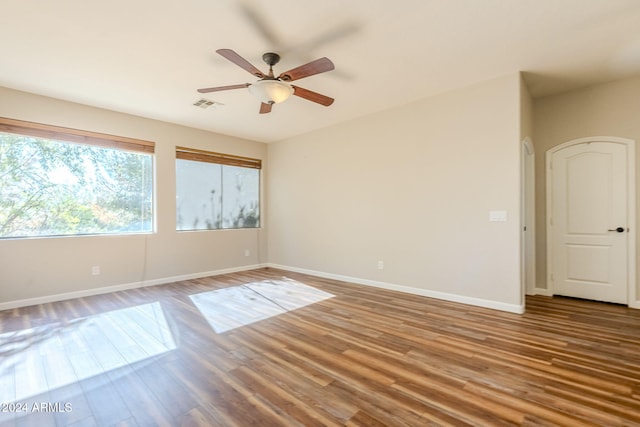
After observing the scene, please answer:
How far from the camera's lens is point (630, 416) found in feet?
5.59

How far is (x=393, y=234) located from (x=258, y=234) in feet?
10.2

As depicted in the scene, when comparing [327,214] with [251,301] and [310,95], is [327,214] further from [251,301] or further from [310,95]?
[310,95]

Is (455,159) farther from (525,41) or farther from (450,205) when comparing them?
(525,41)

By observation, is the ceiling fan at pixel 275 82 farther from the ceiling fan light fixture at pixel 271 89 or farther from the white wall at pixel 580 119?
the white wall at pixel 580 119

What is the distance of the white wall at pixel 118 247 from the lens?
3.82 m

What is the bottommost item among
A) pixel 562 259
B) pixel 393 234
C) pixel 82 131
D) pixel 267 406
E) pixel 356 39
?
pixel 267 406

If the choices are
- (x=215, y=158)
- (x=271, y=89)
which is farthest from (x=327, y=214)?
(x=271, y=89)

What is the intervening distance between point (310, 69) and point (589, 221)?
4.11 meters

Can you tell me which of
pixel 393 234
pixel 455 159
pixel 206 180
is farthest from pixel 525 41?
pixel 206 180

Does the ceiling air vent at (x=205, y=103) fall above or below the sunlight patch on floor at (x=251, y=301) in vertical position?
above

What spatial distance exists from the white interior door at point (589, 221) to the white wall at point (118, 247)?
208 inches

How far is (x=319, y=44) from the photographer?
2797mm

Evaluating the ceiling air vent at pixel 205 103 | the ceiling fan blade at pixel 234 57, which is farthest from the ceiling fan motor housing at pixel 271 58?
the ceiling air vent at pixel 205 103

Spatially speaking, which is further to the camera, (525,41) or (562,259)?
(562,259)
